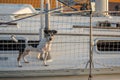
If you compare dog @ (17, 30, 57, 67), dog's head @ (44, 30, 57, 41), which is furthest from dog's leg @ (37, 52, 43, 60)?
dog's head @ (44, 30, 57, 41)

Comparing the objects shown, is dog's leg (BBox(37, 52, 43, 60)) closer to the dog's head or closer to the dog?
the dog

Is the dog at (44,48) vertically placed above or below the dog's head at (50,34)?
below

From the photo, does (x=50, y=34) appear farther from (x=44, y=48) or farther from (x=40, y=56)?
(x=40, y=56)

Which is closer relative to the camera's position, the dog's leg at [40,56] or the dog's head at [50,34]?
the dog's head at [50,34]

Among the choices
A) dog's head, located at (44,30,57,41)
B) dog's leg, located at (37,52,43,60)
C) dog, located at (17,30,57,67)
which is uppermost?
dog's head, located at (44,30,57,41)

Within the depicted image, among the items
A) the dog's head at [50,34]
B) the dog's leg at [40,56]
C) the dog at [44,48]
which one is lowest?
the dog's leg at [40,56]

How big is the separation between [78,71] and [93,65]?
0.32m

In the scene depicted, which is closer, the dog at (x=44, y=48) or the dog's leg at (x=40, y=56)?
the dog at (x=44, y=48)

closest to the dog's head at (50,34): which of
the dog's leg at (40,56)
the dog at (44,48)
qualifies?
the dog at (44,48)

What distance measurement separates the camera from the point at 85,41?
22.4 feet

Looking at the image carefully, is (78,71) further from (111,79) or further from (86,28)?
(86,28)

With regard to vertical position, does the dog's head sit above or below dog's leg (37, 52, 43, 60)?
above

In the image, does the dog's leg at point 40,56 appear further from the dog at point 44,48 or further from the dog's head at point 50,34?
the dog's head at point 50,34

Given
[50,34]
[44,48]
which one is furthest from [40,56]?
[50,34]
